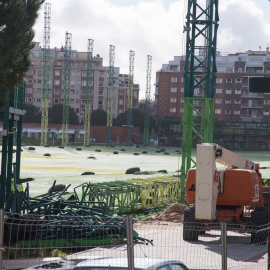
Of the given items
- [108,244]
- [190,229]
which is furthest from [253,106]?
[108,244]

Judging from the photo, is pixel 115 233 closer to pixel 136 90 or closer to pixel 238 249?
pixel 238 249

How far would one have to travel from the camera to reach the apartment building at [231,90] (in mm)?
137000

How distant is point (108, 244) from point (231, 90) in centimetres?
12813

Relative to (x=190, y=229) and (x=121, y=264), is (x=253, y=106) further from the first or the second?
(x=121, y=264)

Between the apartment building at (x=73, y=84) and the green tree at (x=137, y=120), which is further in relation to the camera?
the apartment building at (x=73, y=84)

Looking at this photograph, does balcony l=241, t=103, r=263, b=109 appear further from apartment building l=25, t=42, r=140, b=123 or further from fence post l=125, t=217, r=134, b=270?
fence post l=125, t=217, r=134, b=270

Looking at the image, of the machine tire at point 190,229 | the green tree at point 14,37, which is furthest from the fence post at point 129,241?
the machine tire at point 190,229

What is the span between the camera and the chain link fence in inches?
511

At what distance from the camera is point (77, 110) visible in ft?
521

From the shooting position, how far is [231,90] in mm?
141250

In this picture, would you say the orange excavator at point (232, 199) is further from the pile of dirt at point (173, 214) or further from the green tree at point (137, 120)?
the green tree at point (137, 120)

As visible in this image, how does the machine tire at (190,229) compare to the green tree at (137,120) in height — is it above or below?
below

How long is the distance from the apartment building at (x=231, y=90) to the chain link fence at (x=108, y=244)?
390 feet

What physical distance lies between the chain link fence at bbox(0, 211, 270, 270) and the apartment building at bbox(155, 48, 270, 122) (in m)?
119
